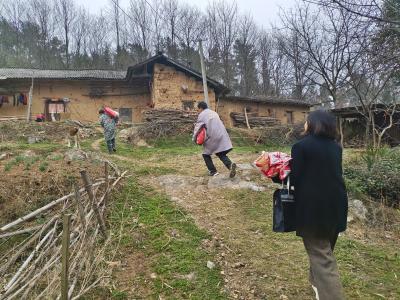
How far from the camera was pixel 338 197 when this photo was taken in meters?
3.08

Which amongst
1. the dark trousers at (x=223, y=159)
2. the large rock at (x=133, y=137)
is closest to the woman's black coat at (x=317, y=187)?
the dark trousers at (x=223, y=159)

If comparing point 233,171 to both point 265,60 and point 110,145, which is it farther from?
point 265,60

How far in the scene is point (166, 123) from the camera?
15562mm

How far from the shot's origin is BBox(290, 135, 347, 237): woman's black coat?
9.92 feet

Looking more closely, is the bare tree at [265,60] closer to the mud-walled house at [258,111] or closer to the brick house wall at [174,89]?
the mud-walled house at [258,111]

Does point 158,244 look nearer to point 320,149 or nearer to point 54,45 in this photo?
point 320,149

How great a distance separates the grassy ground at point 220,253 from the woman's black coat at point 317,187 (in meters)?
1.13

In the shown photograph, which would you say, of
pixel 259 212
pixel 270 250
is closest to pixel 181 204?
pixel 259 212

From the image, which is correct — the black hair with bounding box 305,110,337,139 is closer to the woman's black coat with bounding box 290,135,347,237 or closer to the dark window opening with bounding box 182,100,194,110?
the woman's black coat with bounding box 290,135,347,237

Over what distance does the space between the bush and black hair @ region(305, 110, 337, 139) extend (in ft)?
15.2

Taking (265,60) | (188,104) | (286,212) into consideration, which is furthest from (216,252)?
(265,60)

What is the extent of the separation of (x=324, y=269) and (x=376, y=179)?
5640 millimetres

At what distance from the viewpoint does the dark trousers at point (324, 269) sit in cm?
300

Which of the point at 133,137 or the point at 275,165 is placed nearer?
the point at 275,165
